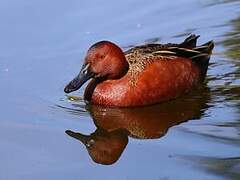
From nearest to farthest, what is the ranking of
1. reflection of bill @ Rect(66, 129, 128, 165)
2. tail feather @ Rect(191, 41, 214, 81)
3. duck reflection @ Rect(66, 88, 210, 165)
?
reflection of bill @ Rect(66, 129, 128, 165)
duck reflection @ Rect(66, 88, 210, 165)
tail feather @ Rect(191, 41, 214, 81)

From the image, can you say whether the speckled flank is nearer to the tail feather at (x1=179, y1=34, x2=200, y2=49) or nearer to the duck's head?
the tail feather at (x1=179, y1=34, x2=200, y2=49)

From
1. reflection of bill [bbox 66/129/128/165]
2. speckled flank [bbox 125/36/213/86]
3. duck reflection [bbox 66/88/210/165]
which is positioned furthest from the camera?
speckled flank [bbox 125/36/213/86]

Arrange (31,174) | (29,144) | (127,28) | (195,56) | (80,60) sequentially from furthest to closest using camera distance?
1. (127,28)
2. (80,60)
3. (195,56)
4. (29,144)
5. (31,174)

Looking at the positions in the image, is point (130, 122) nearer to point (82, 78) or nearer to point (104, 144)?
point (104, 144)

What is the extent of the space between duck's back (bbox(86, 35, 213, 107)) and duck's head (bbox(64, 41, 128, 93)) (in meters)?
0.13

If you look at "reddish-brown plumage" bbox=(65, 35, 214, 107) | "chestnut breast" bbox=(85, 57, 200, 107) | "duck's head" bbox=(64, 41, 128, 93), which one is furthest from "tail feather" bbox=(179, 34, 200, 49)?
"duck's head" bbox=(64, 41, 128, 93)

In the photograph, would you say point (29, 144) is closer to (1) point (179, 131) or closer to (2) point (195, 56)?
(1) point (179, 131)

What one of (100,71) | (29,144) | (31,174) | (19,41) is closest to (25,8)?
(19,41)

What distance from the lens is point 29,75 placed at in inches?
362

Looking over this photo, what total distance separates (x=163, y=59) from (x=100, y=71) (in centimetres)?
72

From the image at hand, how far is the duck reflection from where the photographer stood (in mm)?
7164

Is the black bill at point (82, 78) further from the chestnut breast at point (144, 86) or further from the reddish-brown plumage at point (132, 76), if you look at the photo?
the chestnut breast at point (144, 86)

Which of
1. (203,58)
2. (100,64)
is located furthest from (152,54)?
(203,58)

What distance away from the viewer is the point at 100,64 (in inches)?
328
